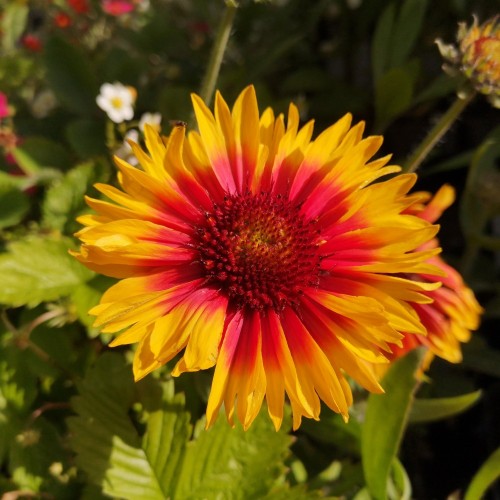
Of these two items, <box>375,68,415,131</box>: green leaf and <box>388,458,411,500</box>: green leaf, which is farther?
<box>375,68,415,131</box>: green leaf

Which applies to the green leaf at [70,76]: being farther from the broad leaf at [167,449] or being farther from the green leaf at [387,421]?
the green leaf at [387,421]

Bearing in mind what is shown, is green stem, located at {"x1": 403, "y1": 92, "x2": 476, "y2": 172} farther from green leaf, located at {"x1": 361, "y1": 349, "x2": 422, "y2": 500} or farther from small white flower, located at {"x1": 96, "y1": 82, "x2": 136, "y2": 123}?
small white flower, located at {"x1": 96, "y1": 82, "x2": 136, "y2": 123}

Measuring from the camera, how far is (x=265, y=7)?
1.70 m


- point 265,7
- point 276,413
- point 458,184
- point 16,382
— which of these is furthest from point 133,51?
point 276,413

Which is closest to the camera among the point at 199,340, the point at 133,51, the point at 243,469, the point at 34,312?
the point at 199,340

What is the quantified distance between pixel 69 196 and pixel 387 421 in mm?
669

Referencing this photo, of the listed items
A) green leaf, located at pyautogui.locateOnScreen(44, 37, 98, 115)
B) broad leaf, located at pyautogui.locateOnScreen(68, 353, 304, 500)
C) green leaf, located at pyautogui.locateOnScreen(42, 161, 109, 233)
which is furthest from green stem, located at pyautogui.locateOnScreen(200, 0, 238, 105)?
green leaf, located at pyautogui.locateOnScreen(44, 37, 98, 115)

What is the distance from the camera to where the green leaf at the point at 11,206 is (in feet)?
3.64

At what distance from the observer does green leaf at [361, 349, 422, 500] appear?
86cm

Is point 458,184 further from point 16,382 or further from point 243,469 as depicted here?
point 16,382

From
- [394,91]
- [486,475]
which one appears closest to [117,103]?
[394,91]

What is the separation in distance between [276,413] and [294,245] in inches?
9.8

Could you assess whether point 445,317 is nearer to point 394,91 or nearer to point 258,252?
point 258,252

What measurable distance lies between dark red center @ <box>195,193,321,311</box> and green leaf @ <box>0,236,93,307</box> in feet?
0.87
